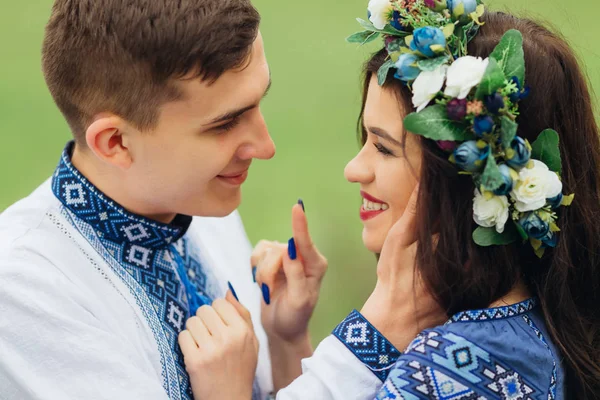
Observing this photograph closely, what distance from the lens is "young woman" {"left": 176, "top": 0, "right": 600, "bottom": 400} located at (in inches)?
103

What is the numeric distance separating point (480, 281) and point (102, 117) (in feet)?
4.56

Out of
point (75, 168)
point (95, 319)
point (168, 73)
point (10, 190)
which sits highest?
point (168, 73)

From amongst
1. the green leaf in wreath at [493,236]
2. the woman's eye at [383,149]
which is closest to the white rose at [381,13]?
the woman's eye at [383,149]

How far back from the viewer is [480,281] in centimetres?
273

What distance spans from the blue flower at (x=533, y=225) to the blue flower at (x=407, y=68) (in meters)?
0.54

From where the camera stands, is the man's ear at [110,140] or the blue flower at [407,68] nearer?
the blue flower at [407,68]

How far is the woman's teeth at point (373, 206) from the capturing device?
121 inches

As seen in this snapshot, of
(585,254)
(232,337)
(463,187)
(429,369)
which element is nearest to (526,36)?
(463,187)

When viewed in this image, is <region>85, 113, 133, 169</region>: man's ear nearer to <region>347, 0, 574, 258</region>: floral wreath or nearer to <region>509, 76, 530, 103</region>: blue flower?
<region>347, 0, 574, 258</region>: floral wreath

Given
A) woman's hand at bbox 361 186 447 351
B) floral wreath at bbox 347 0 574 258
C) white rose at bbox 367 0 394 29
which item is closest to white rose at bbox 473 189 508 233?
floral wreath at bbox 347 0 574 258

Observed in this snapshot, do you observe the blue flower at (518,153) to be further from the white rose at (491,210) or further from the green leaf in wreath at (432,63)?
the green leaf in wreath at (432,63)

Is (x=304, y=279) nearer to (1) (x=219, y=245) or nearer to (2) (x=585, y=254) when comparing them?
(1) (x=219, y=245)

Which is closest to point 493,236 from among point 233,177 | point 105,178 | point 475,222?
point 475,222

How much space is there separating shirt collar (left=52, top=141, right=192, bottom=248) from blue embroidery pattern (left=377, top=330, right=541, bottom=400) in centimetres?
109
